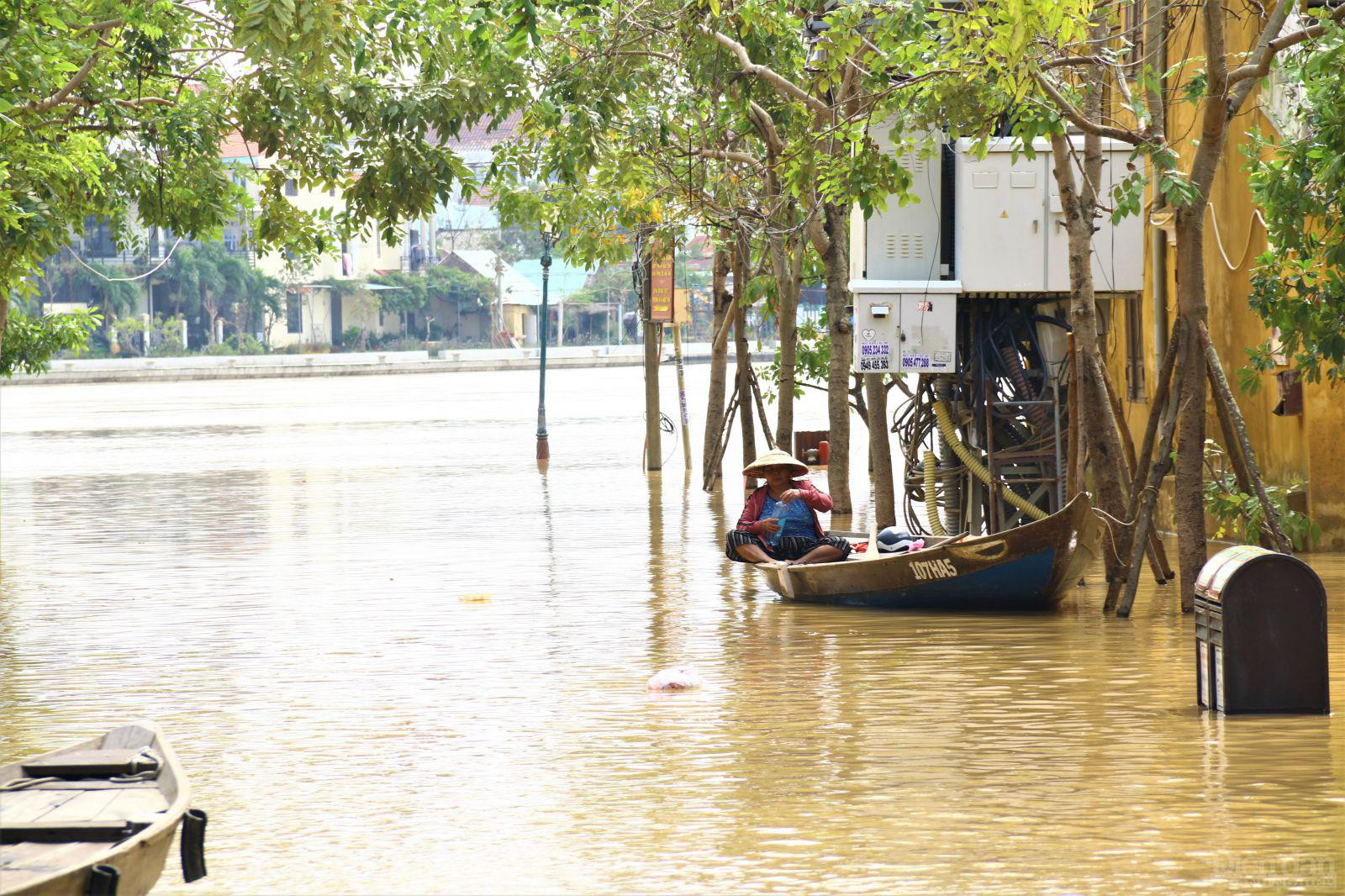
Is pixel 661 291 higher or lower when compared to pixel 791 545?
higher

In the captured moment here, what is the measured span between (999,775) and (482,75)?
380 inches

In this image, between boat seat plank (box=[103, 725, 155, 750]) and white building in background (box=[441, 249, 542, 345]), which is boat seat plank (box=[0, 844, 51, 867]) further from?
white building in background (box=[441, 249, 542, 345])

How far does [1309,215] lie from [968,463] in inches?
193

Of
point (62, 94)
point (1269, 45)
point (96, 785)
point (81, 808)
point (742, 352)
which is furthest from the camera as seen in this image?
point (742, 352)

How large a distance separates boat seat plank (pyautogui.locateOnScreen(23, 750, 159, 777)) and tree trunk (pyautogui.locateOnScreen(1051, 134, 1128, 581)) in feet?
27.7

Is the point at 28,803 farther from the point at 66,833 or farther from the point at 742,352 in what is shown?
the point at 742,352

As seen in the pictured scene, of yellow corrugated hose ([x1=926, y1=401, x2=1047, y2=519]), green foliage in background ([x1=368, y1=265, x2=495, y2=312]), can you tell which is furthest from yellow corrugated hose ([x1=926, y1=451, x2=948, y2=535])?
green foliage in background ([x1=368, y1=265, x2=495, y2=312])

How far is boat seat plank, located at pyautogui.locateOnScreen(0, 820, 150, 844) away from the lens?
5.97 meters

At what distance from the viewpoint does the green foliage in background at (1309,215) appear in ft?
39.2

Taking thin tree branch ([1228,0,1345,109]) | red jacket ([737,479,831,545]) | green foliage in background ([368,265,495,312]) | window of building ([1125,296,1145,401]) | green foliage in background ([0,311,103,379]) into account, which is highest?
green foliage in background ([368,265,495,312])

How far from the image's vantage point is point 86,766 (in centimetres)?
693

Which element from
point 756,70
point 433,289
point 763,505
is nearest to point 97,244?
point 433,289

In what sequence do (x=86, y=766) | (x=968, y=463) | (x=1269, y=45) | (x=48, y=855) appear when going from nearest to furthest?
(x=48, y=855) < (x=86, y=766) < (x=1269, y=45) < (x=968, y=463)

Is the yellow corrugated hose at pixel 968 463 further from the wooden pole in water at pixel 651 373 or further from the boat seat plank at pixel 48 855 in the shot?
the wooden pole in water at pixel 651 373
